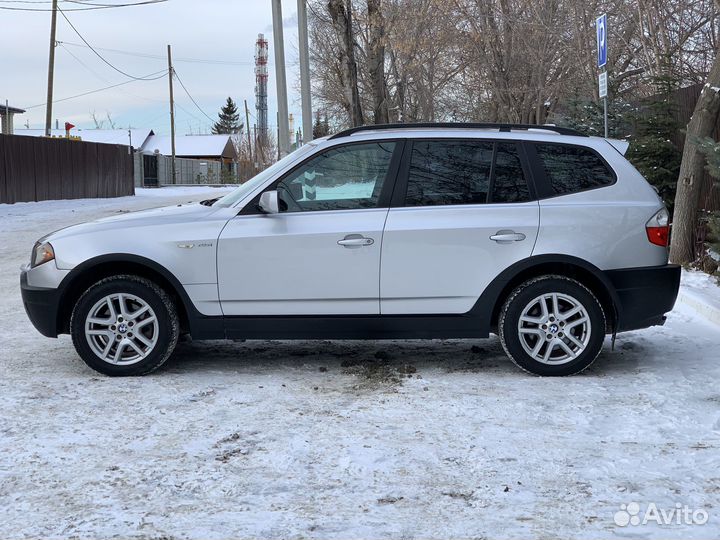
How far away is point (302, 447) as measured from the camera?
447cm

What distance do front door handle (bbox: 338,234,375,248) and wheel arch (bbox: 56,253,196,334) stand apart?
1.17 m

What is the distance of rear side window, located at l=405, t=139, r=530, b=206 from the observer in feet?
19.8

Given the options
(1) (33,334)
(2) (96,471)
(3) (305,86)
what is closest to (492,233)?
(2) (96,471)

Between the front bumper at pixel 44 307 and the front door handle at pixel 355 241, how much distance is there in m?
2.05

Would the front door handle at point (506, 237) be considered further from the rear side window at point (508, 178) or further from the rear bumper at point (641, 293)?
the rear bumper at point (641, 293)

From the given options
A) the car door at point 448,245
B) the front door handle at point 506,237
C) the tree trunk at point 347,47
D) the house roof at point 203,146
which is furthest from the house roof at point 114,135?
the front door handle at point 506,237

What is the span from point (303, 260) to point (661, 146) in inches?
313

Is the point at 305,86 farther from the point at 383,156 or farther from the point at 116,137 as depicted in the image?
the point at 116,137

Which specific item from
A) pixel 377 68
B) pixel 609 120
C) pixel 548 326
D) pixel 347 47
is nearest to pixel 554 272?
pixel 548 326

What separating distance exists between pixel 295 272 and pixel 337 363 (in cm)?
96

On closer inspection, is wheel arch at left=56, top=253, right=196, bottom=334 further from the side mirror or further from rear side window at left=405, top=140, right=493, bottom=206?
rear side window at left=405, top=140, right=493, bottom=206

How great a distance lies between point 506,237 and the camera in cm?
593

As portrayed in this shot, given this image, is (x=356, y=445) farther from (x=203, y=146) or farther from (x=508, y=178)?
(x=203, y=146)

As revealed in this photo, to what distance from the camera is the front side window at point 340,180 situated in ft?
19.8
